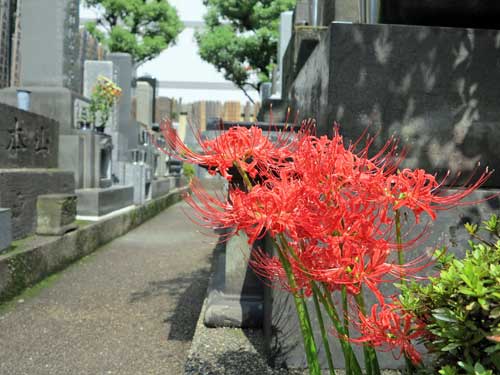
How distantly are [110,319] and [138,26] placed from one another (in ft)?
82.0

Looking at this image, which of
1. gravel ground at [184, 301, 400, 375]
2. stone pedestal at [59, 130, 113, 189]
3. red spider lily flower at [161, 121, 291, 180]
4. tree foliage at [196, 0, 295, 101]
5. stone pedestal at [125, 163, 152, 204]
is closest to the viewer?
red spider lily flower at [161, 121, 291, 180]

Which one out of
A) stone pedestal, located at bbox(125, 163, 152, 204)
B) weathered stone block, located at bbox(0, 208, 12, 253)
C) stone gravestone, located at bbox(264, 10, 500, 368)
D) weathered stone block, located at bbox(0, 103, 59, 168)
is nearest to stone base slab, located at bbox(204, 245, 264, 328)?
stone gravestone, located at bbox(264, 10, 500, 368)

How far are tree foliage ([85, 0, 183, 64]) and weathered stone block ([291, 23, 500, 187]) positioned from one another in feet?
81.7

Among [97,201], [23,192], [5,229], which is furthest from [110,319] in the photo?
[97,201]

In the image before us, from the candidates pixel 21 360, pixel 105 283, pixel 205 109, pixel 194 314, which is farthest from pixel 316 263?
pixel 205 109

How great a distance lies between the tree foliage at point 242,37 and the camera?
80.8 feet

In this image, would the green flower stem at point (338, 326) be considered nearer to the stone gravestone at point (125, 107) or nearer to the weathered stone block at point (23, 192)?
the weathered stone block at point (23, 192)

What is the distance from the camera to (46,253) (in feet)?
16.8

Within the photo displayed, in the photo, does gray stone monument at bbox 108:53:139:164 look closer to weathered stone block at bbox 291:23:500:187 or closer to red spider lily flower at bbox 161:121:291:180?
weathered stone block at bbox 291:23:500:187

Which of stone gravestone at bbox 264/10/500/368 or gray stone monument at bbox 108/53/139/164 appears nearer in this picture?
stone gravestone at bbox 264/10/500/368

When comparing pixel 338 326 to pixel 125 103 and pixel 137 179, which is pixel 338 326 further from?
pixel 125 103

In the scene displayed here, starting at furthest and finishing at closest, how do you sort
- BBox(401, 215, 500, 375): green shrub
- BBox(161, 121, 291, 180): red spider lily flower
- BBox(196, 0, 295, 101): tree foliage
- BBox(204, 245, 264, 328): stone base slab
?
BBox(196, 0, 295, 101): tree foliage, BBox(204, 245, 264, 328): stone base slab, BBox(161, 121, 291, 180): red spider lily flower, BBox(401, 215, 500, 375): green shrub

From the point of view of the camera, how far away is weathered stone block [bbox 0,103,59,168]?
16.9ft

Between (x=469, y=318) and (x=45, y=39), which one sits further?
(x=45, y=39)
